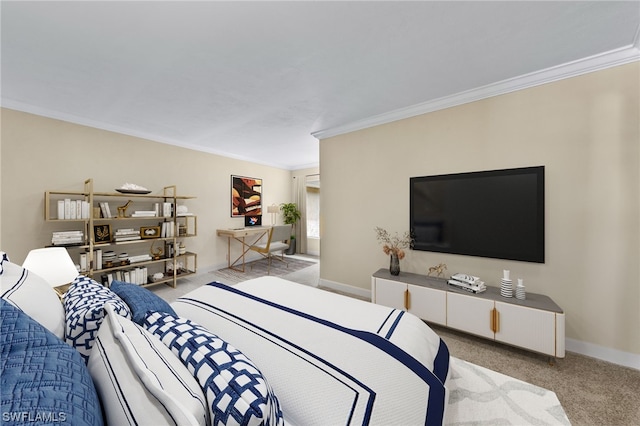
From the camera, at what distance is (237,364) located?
0.72 m

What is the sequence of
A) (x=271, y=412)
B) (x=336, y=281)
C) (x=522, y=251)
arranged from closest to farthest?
(x=271, y=412) → (x=522, y=251) → (x=336, y=281)

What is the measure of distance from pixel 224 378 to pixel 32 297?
952mm

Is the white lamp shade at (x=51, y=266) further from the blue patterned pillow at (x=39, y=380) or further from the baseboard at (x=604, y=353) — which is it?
the baseboard at (x=604, y=353)

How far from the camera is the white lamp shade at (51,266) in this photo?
5.37ft

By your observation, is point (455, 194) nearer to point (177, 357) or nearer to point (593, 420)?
point (593, 420)

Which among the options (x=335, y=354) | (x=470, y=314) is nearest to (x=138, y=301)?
(x=335, y=354)

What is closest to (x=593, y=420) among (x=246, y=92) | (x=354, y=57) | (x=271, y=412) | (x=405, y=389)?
(x=405, y=389)

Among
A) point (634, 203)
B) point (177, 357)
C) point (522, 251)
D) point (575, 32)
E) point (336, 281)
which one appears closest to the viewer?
point (177, 357)

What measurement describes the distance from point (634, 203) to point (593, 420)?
5.56ft

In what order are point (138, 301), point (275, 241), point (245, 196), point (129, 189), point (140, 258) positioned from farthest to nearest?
point (245, 196) → point (275, 241) → point (140, 258) → point (129, 189) → point (138, 301)

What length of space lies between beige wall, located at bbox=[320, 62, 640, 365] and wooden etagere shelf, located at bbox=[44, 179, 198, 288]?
3.85 m

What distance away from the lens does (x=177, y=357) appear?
0.79m

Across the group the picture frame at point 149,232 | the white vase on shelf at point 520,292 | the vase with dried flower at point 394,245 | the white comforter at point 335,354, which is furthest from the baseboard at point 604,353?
the picture frame at point 149,232

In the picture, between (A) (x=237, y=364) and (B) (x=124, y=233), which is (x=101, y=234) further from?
(A) (x=237, y=364)
